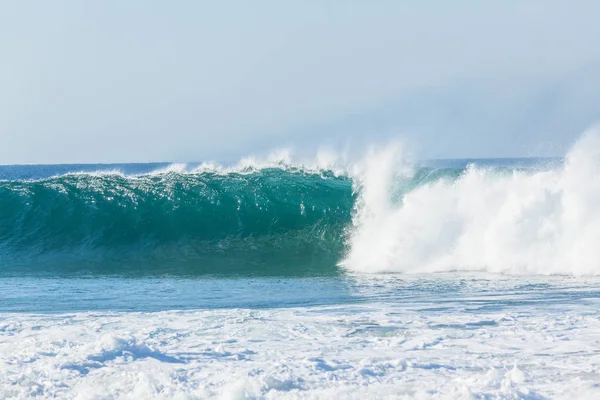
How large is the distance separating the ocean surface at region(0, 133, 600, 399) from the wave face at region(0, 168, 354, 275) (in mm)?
67

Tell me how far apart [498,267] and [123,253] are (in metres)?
8.96

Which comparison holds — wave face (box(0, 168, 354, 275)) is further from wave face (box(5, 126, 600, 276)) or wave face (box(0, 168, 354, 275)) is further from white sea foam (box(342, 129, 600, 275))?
white sea foam (box(342, 129, 600, 275))

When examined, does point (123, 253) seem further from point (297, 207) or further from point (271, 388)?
point (271, 388)

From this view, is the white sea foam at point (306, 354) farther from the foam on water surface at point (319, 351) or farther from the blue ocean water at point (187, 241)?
the blue ocean water at point (187, 241)

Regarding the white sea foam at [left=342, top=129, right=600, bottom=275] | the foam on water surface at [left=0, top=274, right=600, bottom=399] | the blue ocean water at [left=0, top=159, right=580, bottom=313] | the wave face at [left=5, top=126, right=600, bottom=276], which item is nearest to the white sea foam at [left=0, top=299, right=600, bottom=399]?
the foam on water surface at [left=0, top=274, right=600, bottom=399]

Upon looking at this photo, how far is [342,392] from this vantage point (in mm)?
5805

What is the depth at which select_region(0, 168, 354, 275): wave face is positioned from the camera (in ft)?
53.1

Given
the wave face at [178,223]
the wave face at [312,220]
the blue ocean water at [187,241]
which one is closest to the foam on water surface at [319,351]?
the blue ocean water at [187,241]

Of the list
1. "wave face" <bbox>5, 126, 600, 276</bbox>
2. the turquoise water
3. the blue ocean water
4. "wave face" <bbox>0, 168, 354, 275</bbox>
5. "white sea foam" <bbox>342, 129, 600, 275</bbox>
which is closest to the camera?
the turquoise water

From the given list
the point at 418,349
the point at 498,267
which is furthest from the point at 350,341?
the point at 498,267

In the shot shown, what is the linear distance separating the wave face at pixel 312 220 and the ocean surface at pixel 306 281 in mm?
54

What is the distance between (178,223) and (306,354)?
506 inches

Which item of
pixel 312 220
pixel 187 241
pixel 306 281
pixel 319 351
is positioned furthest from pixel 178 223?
pixel 319 351

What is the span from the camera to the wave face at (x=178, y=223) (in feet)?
53.1
